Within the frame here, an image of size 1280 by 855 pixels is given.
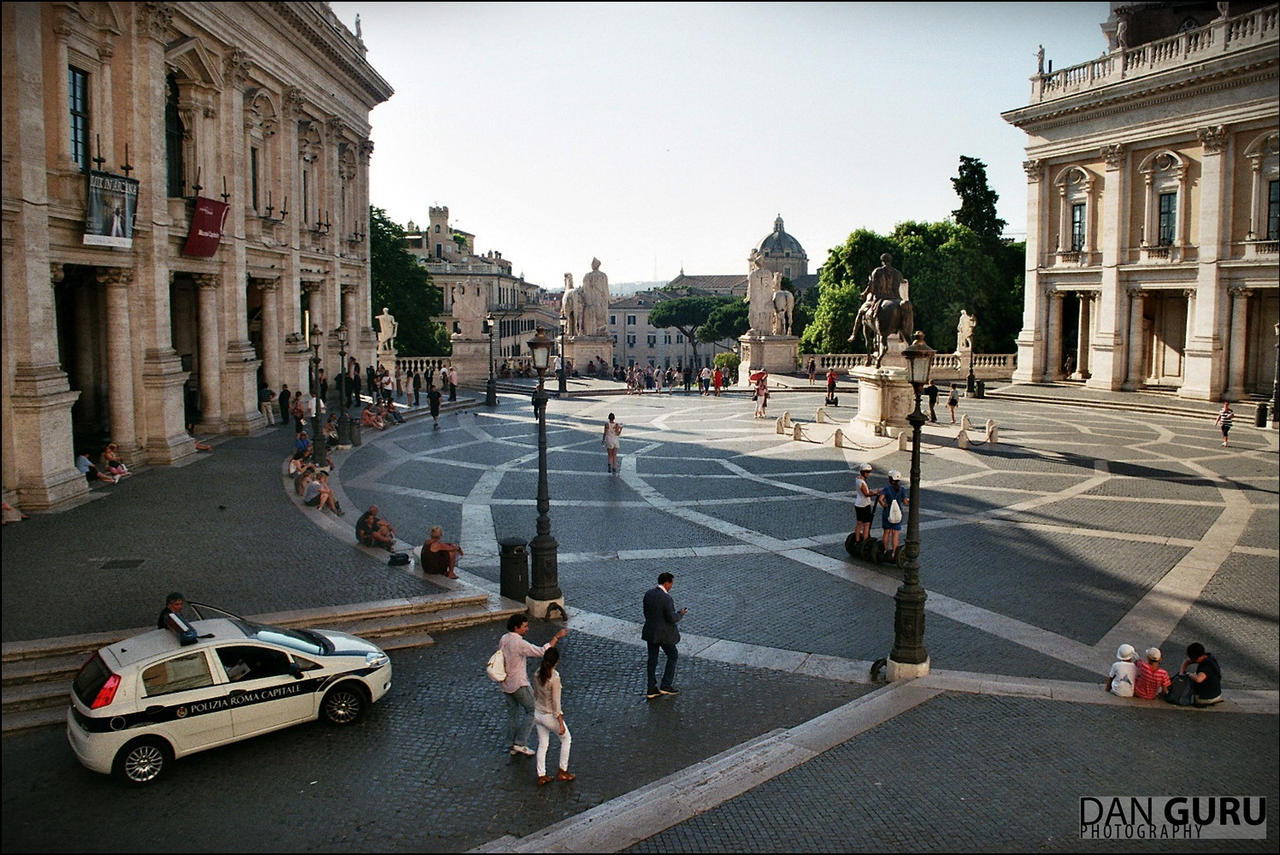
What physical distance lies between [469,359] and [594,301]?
9758mm

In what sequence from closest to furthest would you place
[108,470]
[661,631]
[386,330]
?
[661,631]
[108,470]
[386,330]

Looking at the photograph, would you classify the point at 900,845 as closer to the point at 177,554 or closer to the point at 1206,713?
the point at 1206,713

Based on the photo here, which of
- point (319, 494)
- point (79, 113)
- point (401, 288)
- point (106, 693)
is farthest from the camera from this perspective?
point (401, 288)

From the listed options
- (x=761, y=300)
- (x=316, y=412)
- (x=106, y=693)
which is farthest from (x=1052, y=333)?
(x=106, y=693)

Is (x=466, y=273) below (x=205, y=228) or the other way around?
the other way around

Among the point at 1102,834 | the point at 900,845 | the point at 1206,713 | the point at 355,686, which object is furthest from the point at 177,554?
the point at 1206,713

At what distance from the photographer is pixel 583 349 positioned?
57.9 metres

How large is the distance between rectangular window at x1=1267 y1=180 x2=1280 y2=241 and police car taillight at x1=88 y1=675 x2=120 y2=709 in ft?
135

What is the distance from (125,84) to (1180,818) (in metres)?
23.3

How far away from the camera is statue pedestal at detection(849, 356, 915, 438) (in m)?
29.9

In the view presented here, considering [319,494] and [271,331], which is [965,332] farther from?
[319,494]

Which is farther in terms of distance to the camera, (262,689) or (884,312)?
(884,312)

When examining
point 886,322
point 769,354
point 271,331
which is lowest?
point 769,354

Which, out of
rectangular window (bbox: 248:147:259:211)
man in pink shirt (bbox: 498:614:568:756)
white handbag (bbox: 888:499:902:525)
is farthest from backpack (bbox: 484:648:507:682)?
rectangular window (bbox: 248:147:259:211)
